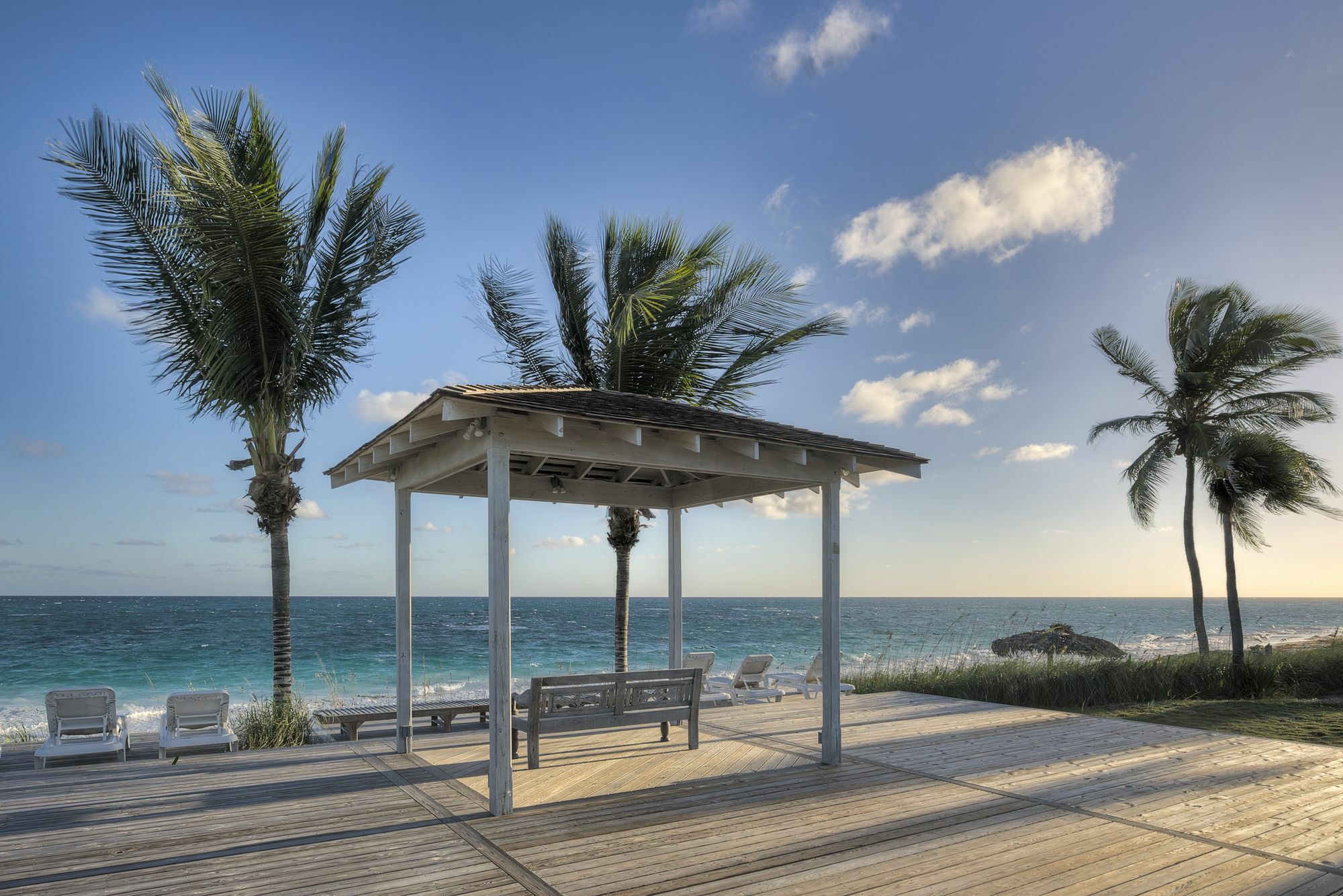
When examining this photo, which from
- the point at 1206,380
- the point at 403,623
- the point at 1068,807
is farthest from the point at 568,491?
the point at 1206,380

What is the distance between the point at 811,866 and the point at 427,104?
13434 mm

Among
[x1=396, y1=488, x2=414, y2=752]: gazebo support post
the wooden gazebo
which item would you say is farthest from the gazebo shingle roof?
[x1=396, y1=488, x2=414, y2=752]: gazebo support post

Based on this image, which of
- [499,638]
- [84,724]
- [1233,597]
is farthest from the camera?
[1233,597]

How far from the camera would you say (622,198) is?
11.1m

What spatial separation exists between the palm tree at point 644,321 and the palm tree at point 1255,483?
8.06 m

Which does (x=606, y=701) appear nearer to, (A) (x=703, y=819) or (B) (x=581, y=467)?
(A) (x=703, y=819)

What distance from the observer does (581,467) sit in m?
7.94

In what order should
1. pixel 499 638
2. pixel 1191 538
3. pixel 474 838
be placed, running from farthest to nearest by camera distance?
pixel 1191 538
pixel 499 638
pixel 474 838

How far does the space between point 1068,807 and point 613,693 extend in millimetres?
3526

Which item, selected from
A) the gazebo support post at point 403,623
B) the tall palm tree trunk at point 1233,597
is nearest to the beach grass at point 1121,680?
the tall palm tree trunk at point 1233,597

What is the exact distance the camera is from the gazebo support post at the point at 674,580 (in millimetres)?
8398

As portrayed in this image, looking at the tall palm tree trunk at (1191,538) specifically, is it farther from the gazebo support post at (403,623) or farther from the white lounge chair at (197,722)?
the white lounge chair at (197,722)

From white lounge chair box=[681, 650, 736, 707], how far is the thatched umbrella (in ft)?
43.8

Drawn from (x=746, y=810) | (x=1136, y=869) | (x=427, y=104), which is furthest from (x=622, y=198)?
(x=1136, y=869)
